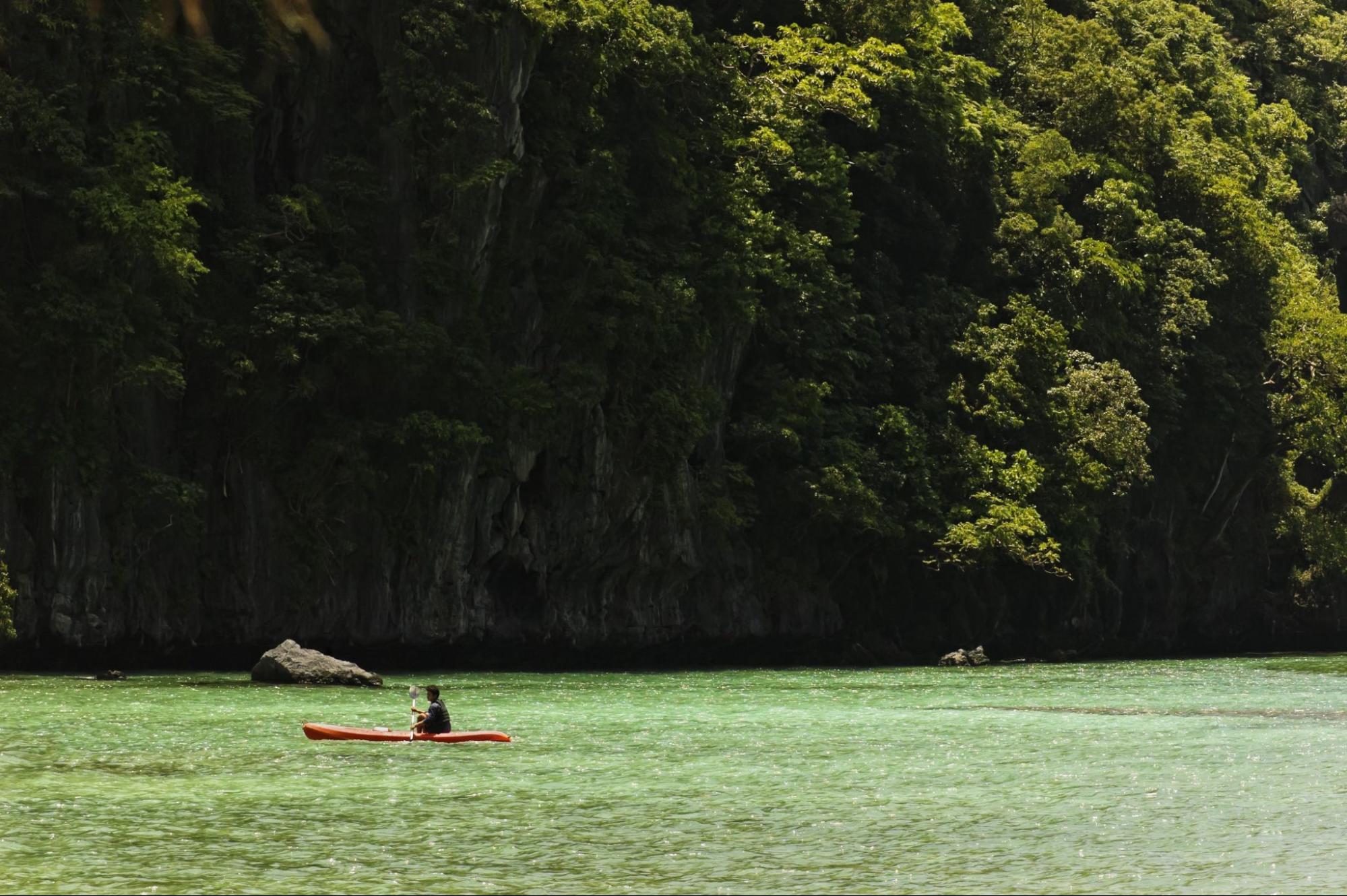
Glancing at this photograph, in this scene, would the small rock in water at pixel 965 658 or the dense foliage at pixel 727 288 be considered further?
the small rock in water at pixel 965 658

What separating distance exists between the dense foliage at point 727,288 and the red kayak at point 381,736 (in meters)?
15.0

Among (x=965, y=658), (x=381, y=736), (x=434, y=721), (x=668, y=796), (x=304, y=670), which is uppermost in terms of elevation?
(x=965, y=658)

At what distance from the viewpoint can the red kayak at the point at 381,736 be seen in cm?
2644

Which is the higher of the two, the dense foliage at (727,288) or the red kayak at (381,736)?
the dense foliage at (727,288)

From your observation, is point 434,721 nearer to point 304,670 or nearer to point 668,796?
point 668,796

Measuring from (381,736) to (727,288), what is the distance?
2447cm

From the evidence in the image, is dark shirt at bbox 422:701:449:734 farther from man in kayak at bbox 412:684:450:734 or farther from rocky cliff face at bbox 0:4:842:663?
rocky cliff face at bbox 0:4:842:663

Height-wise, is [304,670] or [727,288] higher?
[727,288]

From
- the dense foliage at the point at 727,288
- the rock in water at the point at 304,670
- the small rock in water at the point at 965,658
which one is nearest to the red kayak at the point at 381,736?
the rock in water at the point at 304,670

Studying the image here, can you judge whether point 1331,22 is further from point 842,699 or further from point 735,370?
point 842,699

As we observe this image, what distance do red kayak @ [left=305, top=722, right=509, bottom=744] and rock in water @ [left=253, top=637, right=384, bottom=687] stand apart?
11.0 m

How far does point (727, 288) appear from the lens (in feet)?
161

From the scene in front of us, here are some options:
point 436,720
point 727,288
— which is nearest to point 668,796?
point 436,720

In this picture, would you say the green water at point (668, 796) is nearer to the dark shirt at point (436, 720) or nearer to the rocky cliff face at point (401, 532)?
the dark shirt at point (436, 720)
